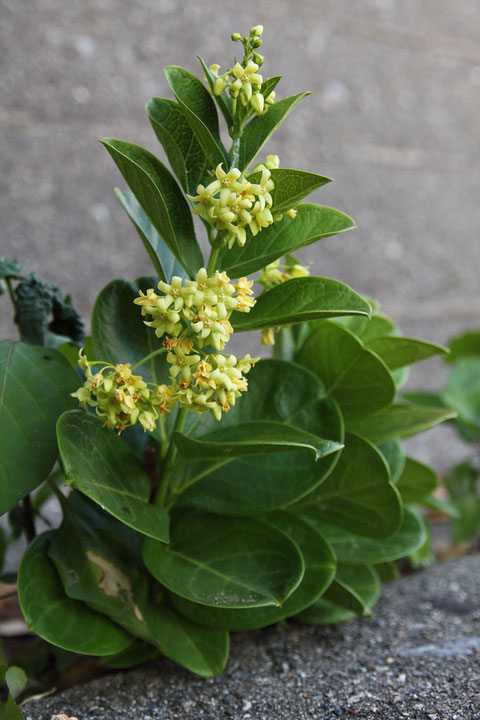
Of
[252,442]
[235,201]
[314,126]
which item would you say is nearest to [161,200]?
[235,201]

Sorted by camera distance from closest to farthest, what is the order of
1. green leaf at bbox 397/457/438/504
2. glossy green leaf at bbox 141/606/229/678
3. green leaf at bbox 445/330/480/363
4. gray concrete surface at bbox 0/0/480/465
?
glossy green leaf at bbox 141/606/229/678
green leaf at bbox 397/457/438/504
gray concrete surface at bbox 0/0/480/465
green leaf at bbox 445/330/480/363

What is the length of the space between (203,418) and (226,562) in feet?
0.49

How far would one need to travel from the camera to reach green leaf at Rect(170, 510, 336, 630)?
66 centimetres

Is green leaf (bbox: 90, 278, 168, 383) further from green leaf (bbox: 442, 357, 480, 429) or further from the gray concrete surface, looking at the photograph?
green leaf (bbox: 442, 357, 480, 429)

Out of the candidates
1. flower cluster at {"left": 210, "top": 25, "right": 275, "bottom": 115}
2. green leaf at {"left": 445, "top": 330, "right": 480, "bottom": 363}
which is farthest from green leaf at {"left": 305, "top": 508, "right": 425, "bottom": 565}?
green leaf at {"left": 445, "top": 330, "right": 480, "bottom": 363}

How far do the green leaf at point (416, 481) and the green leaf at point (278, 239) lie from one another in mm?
407

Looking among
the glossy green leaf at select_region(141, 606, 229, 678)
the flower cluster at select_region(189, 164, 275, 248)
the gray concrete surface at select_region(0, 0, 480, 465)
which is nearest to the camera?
the flower cluster at select_region(189, 164, 275, 248)

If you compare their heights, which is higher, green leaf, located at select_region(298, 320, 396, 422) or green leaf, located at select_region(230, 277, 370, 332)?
green leaf, located at select_region(230, 277, 370, 332)

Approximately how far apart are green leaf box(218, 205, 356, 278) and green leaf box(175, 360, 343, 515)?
0.14 metres

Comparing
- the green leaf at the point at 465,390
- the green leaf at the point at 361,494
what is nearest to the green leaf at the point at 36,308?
the green leaf at the point at 361,494

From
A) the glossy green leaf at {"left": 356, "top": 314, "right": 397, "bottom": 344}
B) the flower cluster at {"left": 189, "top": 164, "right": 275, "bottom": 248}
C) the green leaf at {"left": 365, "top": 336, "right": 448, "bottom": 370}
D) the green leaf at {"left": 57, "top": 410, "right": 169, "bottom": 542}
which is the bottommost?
the green leaf at {"left": 57, "top": 410, "right": 169, "bottom": 542}

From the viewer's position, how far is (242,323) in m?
0.61

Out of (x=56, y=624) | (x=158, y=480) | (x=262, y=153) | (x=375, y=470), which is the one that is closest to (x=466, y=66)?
(x=262, y=153)

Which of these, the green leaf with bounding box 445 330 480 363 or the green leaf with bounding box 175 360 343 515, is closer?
the green leaf with bounding box 175 360 343 515
